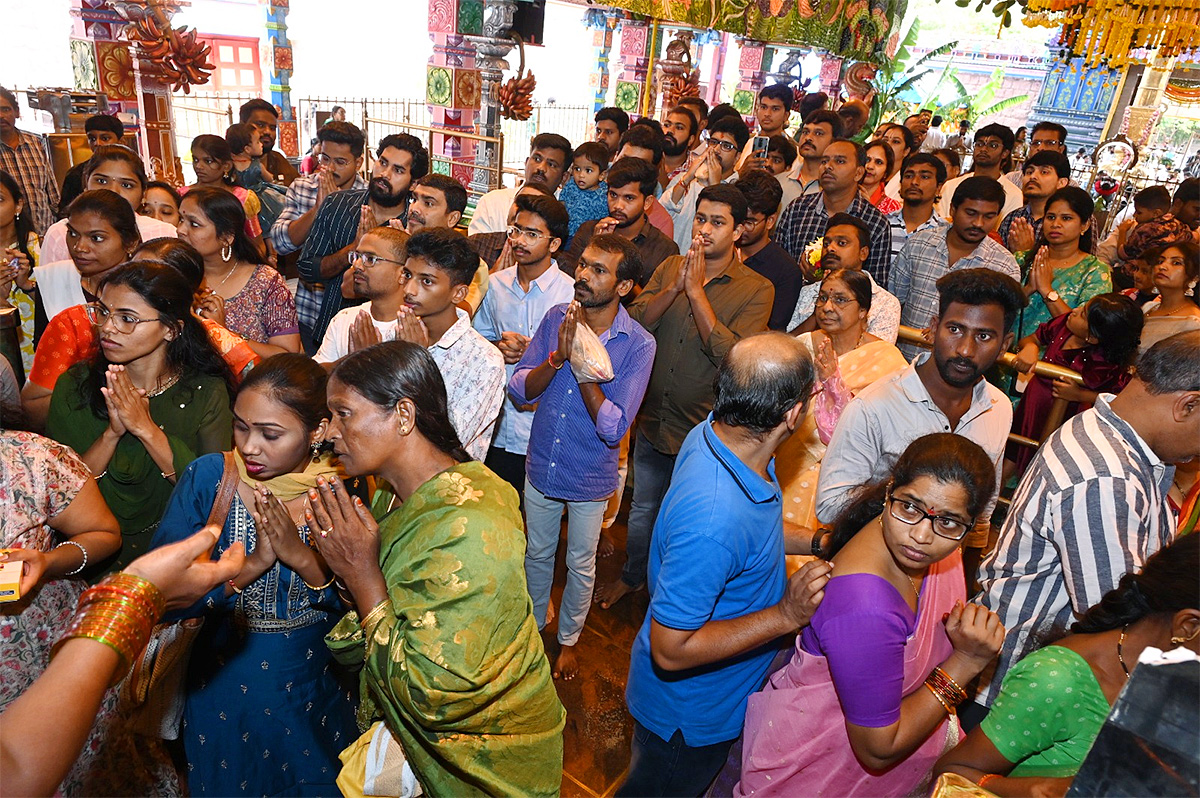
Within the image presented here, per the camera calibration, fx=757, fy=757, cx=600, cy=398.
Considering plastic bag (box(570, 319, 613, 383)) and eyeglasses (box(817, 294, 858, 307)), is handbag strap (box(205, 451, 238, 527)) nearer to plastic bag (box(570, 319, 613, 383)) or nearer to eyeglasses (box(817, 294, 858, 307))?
plastic bag (box(570, 319, 613, 383))

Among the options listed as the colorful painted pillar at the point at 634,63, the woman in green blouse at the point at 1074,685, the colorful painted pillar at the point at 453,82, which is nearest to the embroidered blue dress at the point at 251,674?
the woman in green blouse at the point at 1074,685

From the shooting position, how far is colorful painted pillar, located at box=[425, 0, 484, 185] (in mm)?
8883

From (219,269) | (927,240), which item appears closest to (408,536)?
(219,269)

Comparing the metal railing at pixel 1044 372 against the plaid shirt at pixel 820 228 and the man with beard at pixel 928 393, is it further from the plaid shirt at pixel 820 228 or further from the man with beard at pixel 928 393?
the plaid shirt at pixel 820 228

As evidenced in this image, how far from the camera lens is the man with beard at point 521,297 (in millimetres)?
3205

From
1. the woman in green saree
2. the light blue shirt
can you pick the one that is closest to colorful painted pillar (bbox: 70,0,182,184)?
the light blue shirt

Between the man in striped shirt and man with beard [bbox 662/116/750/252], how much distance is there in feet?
11.3

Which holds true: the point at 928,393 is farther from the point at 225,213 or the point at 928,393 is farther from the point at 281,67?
the point at 281,67

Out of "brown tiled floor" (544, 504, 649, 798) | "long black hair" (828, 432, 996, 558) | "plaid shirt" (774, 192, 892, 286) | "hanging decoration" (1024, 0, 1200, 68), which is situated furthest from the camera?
"hanging decoration" (1024, 0, 1200, 68)

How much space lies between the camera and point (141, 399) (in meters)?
2.18

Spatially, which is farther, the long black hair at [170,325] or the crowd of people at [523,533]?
the long black hair at [170,325]

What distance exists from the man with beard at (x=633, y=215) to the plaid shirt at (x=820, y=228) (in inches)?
33.5

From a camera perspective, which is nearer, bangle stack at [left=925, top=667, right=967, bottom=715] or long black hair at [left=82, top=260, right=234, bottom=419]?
bangle stack at [left=925, top=667, right=967, bottom=715]

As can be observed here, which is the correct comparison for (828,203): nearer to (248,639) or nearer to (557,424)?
(557,424)
